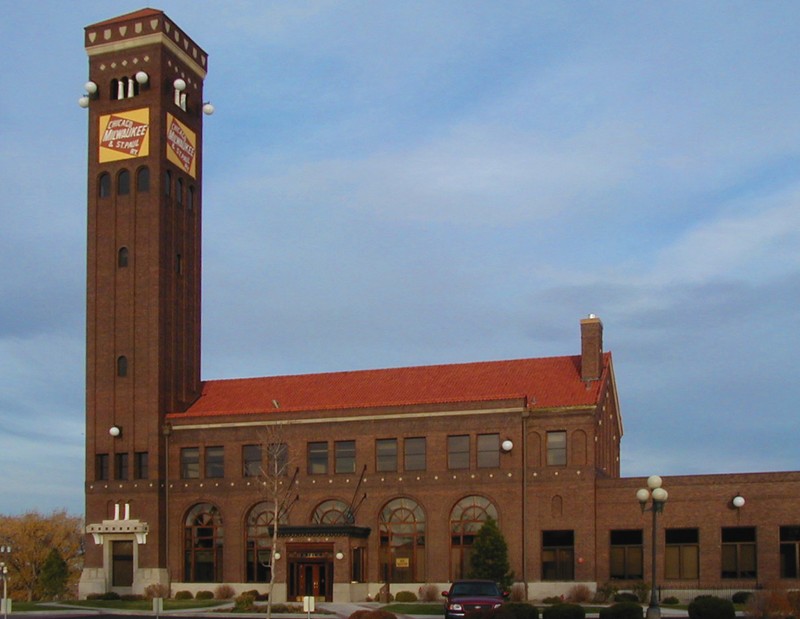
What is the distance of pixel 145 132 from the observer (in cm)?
7312

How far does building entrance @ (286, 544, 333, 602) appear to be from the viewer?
210 feet

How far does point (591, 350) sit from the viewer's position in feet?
219

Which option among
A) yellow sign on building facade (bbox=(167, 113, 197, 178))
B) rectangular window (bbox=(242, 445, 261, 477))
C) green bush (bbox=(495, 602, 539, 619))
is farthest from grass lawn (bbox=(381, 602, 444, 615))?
Answer: yellow sign on building facade (bbox=(167, 113, 197, 178))

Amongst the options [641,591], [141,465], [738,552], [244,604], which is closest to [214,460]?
[141,465]

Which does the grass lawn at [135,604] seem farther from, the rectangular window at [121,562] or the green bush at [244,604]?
the rectangular window at [121,562]

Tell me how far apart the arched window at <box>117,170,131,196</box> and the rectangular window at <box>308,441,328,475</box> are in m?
19.9

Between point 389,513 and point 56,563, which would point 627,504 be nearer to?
point 389,513

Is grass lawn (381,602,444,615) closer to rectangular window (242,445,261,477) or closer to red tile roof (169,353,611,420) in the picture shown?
red tile roof (169,353,611,420)

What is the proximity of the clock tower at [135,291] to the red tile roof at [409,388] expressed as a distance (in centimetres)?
322

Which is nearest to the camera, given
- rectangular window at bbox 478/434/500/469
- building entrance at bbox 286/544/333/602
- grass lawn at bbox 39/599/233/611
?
grass lawn at bbox 39/599/233/611

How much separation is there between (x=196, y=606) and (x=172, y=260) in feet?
73.1

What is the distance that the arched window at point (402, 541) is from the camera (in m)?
66.0

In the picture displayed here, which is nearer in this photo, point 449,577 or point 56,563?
point 449,577

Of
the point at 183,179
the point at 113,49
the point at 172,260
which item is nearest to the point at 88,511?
the point at 172,260
